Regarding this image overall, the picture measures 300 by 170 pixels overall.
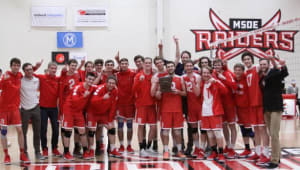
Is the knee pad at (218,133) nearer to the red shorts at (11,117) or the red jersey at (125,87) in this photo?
the red jersey at (125,87)

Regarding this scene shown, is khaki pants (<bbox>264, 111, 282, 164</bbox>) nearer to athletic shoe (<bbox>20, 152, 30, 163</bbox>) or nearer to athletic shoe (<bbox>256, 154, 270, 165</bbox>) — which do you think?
athletic shoe (<bbox>256, 154, 270, 165</bbox>)

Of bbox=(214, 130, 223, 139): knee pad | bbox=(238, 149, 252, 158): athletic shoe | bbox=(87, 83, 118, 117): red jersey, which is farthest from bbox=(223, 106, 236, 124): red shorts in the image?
bbox=(87, 83, 118, 117): red jersey

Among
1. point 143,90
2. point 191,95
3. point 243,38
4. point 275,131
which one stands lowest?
point 275,131

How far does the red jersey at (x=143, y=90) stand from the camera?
19.4ft

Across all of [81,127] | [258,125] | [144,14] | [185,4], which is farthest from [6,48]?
[258,125]

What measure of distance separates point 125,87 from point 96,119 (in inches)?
37.2

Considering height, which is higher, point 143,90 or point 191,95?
point 143,90

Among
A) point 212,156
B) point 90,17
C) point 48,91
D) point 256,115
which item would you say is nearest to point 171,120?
point 212,156

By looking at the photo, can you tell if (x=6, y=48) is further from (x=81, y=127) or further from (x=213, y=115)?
(x=213, y=115)

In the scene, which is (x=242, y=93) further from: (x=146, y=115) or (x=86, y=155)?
(x=86, y=155)

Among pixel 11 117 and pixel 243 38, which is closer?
pixel 11 117

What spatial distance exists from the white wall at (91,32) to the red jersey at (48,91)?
7987 mm

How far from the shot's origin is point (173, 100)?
18.7 ft

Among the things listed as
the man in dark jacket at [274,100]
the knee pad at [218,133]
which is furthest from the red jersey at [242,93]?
the knee pad at [218,133]
